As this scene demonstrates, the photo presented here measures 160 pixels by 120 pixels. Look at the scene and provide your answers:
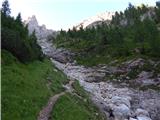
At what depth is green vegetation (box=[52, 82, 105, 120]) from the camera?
40191 millimetres

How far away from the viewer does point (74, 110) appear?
42.9 metres

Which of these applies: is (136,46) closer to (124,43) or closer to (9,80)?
(124,43)

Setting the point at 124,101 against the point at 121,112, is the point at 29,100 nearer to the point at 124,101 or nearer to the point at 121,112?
the point at 121,112

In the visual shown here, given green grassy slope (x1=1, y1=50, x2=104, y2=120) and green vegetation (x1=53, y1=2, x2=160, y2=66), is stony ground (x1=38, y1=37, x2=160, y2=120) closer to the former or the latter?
green grassy slope (x1=1, y1=50, x2=104, y2=120)

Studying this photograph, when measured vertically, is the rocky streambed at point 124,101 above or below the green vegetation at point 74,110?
below

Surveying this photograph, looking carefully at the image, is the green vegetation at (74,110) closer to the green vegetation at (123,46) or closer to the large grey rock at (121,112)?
the large grey rock at (121,112)

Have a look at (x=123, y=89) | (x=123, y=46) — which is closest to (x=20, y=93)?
(x=123, y=89)

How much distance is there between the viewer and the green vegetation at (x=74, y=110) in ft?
132

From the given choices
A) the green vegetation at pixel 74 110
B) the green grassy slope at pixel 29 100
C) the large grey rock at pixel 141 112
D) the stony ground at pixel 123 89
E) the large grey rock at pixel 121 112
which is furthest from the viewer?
the stony ground at pixel 123 89

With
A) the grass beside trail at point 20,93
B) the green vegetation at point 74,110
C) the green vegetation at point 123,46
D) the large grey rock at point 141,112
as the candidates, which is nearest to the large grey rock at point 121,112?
the large grey rock at point 141,112

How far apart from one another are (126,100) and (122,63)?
1654 inches

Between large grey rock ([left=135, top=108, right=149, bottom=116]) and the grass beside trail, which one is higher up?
the grass beside trail

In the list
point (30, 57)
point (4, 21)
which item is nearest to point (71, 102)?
point (30, 57)

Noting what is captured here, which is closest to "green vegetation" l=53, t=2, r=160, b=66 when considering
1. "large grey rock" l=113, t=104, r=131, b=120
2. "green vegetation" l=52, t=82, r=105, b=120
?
"large grey rock" l=113, t=104, r=131, b=120
